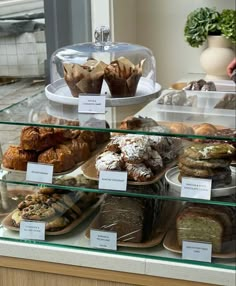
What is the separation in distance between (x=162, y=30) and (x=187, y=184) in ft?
4.79

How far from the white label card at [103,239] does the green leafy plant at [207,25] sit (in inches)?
48.9

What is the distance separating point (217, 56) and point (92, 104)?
1165 mm

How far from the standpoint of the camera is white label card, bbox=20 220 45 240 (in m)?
1.24

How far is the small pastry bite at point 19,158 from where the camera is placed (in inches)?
48.8

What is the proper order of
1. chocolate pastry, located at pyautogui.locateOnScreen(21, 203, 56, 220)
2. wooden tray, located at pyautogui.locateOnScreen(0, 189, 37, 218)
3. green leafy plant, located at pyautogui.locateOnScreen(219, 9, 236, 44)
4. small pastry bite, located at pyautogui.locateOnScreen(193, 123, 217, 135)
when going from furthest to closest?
green leafy plant, located at pyautogui.locateOnScreen(219, 9, 236, 44) < wooden tray, located at pyautogui.locateOnScreen(0, 189, 37, 218) < chocolate pastry, located at pyautogui.locateOnScreen(21, 203, 56, 220) < small pastry bite, located at pyautogui.locateOnScreen(193, 123, 217, 135)

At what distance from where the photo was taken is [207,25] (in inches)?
84.8

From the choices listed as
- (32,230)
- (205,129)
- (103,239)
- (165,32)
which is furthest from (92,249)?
(165,32)

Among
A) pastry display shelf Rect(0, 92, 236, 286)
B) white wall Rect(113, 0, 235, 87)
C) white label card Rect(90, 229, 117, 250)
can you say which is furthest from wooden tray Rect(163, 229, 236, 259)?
white wall Rect(113, 0, 235, 87)

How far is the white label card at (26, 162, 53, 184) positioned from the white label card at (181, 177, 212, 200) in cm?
33

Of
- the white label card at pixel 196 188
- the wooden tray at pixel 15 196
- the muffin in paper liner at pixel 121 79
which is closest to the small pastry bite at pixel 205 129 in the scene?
the white label card at pixel 196 188

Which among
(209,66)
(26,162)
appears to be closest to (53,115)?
(26,162)

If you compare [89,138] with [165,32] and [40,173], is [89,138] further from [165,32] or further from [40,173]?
[165,32]

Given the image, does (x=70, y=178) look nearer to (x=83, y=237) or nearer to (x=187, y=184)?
(x=83, y=237)

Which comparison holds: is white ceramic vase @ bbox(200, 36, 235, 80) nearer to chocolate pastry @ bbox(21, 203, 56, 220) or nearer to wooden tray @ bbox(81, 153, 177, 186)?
wooden tray @ bbox(81, 153, 177, 186)
